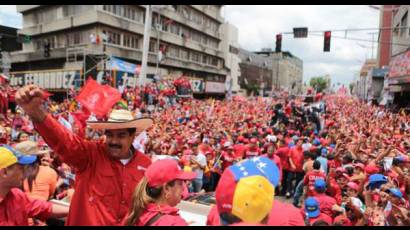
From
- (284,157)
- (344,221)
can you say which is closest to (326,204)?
(344,221)

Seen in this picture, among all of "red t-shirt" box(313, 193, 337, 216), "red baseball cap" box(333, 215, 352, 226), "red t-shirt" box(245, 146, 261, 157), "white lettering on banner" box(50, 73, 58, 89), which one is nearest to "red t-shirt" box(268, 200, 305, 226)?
"red baseball cap" box(333, 215, 352, 226)

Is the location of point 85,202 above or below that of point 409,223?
above

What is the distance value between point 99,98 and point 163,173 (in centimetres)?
166

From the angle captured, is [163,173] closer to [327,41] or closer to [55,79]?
[327,41]

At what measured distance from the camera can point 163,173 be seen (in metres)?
2.37

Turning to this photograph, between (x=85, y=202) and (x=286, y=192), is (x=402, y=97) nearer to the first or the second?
(x=286, y=192)

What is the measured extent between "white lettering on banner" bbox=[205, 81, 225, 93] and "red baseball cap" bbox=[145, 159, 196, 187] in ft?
A: 133

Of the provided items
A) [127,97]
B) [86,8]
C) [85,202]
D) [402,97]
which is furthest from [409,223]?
[86,8]

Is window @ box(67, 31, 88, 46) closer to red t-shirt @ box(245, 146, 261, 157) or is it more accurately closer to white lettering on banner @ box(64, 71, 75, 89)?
white lettering on banner @ box(64, 71, 75, 89)

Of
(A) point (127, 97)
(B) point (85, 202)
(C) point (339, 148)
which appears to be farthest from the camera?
(A) point (127, 97)

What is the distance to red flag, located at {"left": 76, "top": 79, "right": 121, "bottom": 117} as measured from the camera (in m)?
3.60

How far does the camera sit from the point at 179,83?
91.4ft

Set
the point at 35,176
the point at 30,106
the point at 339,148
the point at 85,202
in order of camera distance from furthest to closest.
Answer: the point at 339,148, the point at 35,176, the point at 85,202, the point at 30,106

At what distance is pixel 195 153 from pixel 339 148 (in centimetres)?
352
